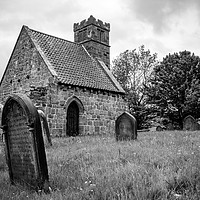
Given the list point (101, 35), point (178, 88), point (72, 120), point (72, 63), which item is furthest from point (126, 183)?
point (178, 88)

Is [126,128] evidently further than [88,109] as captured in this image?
No

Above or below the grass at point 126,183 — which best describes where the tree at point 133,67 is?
above

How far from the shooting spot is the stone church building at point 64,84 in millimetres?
15594

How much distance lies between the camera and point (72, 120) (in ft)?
55.9

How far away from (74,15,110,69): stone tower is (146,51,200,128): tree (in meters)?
8.06

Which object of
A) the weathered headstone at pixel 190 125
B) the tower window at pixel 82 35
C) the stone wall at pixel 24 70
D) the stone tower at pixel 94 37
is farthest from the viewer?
the tower window at pixel 82 35

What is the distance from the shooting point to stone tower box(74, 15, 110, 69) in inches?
880

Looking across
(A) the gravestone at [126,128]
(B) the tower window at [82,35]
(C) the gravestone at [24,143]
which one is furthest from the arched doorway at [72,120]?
(C) the gravestone at [24,143]

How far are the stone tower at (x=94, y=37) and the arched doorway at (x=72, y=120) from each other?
268 inches

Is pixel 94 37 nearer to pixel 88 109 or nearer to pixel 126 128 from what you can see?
pixel 88 109

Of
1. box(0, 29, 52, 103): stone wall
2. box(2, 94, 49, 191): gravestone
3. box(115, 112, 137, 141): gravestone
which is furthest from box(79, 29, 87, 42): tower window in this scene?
box(2, 94, 49, 191): gravestone

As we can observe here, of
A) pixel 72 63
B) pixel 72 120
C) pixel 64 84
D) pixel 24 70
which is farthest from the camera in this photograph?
pixel 72 63

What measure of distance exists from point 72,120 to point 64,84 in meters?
2.54

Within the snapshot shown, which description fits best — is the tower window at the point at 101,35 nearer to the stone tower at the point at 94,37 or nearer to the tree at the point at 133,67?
the stone tower at the point at 94,37
